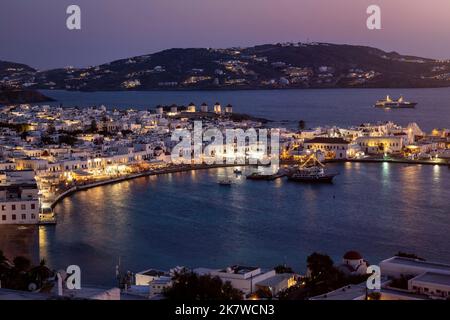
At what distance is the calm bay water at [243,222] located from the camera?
500 cm

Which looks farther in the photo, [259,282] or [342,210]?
[342,210]

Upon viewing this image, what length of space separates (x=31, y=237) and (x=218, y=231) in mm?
1539

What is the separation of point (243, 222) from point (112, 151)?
442cm

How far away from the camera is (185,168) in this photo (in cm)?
1005

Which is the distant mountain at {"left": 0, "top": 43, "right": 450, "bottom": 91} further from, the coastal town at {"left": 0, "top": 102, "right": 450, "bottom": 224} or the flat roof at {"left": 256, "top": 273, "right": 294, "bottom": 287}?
the flat roof at {"left": 256, "top": 273, "right": 294, "bottom": 287}

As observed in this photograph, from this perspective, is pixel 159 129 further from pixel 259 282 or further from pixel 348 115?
pixel 259 282

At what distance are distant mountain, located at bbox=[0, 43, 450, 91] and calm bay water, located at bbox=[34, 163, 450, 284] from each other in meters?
30.5

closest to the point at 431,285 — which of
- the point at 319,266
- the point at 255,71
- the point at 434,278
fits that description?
the point at 434,278

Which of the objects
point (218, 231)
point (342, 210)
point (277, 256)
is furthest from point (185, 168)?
point (277, 256)

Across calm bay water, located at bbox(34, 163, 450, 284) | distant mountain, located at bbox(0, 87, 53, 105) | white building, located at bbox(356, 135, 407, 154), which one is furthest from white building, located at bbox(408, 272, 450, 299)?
distant mountain, located at bbox(0, 87, 53, 105)

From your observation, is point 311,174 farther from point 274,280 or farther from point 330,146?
point 274,280

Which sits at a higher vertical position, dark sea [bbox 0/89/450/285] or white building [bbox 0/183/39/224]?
white building [bbox 0/183/39/224]

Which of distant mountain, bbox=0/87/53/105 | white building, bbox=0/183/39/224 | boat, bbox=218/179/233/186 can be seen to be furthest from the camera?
distant mountain, bbox=0/87/53/105

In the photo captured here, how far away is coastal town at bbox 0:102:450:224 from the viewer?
742 centimetres
